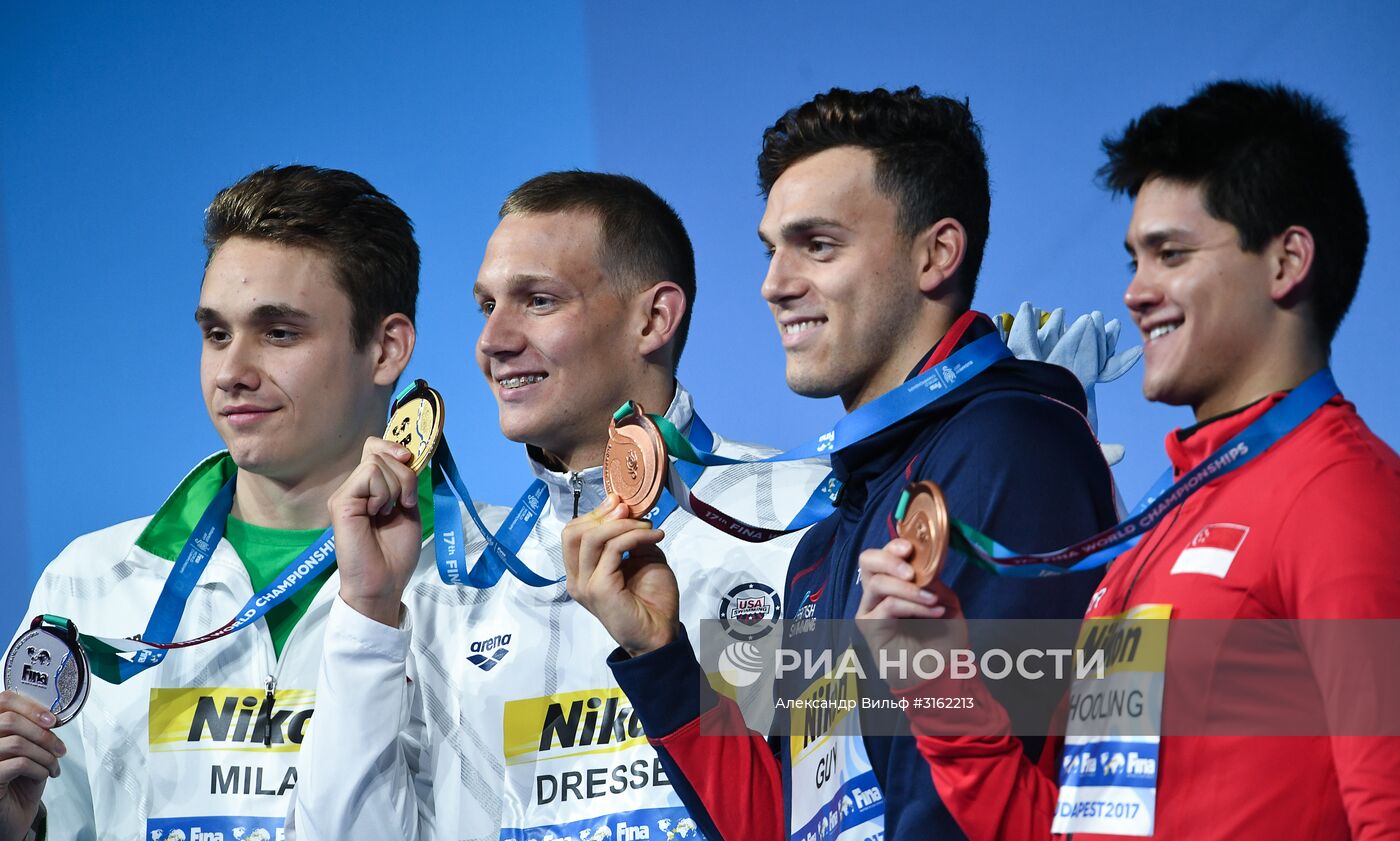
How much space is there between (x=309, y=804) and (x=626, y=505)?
0.94m

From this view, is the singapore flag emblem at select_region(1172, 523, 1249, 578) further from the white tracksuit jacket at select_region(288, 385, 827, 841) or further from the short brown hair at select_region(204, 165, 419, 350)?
the short brown hair at select_region(204, 165, 419, 350)

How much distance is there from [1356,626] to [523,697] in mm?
1727

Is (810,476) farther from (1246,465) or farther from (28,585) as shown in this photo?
(28,585)

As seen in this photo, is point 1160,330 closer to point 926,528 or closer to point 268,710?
point 926,528

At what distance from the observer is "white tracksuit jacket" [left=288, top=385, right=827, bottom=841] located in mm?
2721

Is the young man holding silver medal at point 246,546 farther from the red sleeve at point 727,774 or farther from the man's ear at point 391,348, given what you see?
the red sleeve at point 727,774

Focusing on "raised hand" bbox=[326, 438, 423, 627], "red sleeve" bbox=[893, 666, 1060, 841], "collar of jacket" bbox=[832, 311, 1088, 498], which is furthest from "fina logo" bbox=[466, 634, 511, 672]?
"red sleeve" bbox=[893, 666, 1060, 841]

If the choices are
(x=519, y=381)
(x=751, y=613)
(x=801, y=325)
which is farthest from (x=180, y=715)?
Result: (x=801, y=325)

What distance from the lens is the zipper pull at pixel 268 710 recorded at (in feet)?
9.84

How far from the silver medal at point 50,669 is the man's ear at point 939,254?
1.71 meters

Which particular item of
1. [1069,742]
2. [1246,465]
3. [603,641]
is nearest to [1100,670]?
[1069,742]

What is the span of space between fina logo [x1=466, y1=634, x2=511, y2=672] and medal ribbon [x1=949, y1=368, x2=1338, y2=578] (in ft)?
4.72

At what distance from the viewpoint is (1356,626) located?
57.9 inches

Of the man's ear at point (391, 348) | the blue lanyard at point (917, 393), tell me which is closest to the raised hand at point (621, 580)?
the blue lanyard at point (917, 393)
